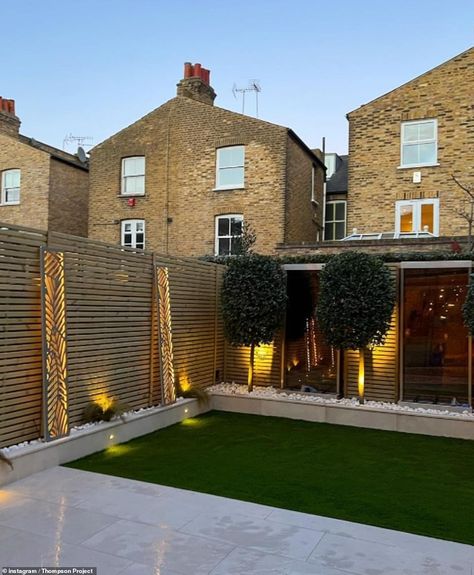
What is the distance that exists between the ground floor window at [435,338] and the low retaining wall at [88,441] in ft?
13.3

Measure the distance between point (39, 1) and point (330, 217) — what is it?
12.8 m

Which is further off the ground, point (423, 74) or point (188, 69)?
point (188, 69)

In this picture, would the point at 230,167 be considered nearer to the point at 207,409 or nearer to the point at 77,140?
the point at 207,409

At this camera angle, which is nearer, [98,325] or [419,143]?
[98,325]

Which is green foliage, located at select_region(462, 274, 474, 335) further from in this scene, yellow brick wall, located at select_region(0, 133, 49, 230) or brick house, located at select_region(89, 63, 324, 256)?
yellow brick wall, located at select_region(0, 133, 49, 230)

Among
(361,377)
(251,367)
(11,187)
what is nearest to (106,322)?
(251,367)

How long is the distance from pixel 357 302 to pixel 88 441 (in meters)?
4.80

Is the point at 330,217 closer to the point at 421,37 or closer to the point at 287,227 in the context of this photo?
the point at 287,227

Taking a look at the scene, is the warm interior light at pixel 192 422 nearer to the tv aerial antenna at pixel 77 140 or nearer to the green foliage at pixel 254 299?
the green foliage at pixel 254 299

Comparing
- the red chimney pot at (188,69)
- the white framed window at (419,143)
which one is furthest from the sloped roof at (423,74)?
the red chimney pot at (188,69)

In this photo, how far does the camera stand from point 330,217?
69.2 ft

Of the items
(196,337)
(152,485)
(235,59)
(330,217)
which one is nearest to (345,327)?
(196,337)

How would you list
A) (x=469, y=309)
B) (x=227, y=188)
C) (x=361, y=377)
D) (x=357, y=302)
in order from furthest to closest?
(x=227, y=188) < (x=361, y=377) < (x=357, y=302) < (x=469, y=309)

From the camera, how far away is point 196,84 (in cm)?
1884
